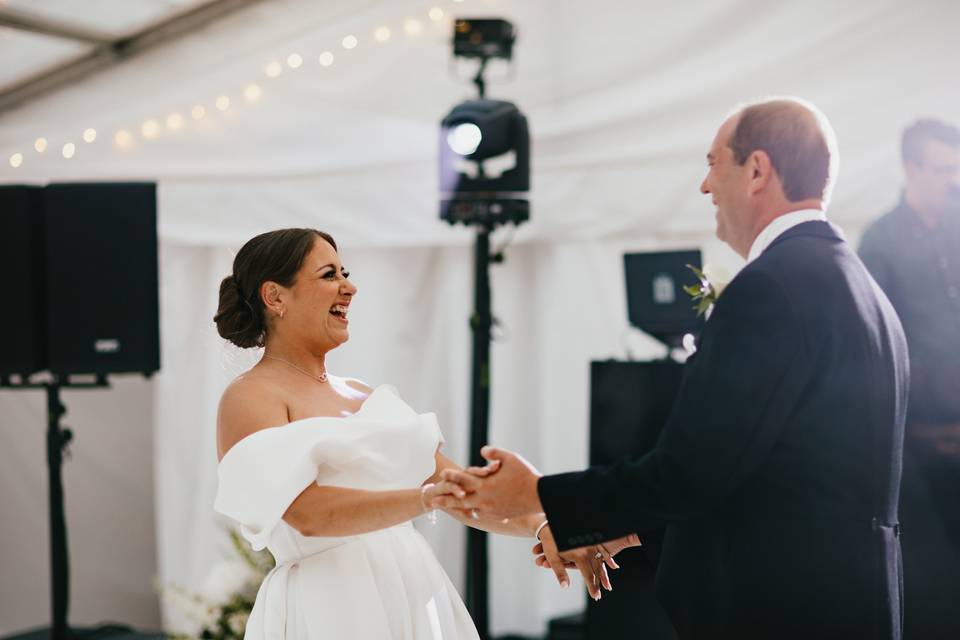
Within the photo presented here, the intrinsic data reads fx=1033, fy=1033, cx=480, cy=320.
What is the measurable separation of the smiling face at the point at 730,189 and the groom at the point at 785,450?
4cm

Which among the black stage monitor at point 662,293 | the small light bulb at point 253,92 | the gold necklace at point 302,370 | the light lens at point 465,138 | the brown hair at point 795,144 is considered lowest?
the gold necklace at point 302,370

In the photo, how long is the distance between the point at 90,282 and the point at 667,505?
2.78m

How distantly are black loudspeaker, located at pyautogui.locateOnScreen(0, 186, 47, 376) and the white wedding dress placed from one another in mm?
2105

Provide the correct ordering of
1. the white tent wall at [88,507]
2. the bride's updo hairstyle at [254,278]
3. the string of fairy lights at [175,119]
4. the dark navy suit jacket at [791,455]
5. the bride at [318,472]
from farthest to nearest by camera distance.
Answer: the white tent wall at [88,507], the string of fairy lights at [175,119], the bride's updo hairstyle at [254,278], the bride at [318,472], the dark navy suit jacket at [791,455]

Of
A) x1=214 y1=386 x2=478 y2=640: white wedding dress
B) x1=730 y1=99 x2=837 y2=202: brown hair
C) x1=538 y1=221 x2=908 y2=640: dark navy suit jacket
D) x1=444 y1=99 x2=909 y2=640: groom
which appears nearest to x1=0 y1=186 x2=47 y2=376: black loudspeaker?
x1=214 y1=386 x2=478 y2=640: white wedding dress

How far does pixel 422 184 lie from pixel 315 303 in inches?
104

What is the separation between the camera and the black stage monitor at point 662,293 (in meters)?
3.89

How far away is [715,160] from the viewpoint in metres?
2.20

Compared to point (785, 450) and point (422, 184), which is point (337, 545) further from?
point (422, 184)

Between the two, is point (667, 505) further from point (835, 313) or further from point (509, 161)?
point (509, 161)

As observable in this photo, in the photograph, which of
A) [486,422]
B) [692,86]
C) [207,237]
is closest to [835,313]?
[486,422]

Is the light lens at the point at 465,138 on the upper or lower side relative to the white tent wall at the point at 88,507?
upper

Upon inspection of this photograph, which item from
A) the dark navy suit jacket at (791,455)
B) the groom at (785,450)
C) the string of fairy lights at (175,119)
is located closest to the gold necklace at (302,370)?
the groom at (785,450)

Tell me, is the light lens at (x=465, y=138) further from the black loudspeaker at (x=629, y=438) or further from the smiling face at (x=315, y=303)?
the smiling face at (x=315, y=303)
